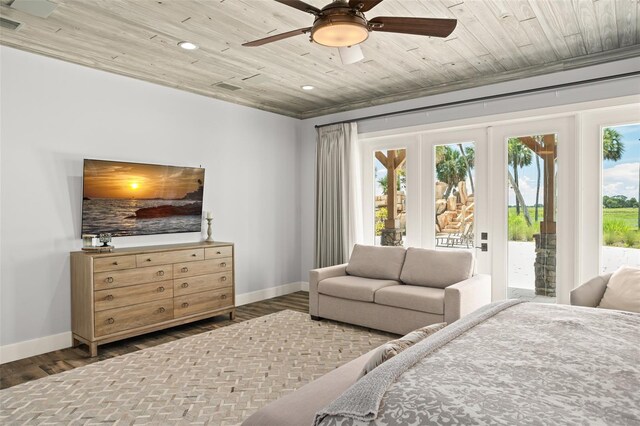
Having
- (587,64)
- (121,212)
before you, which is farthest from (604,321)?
(121,212)

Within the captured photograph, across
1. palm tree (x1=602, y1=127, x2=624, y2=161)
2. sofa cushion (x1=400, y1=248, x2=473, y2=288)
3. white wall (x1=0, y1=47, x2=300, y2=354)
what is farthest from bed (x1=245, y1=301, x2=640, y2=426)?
white wall (x1=0, y1=47, x2=300, y2=354)

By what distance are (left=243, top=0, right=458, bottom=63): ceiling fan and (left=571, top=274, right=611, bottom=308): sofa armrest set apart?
2.18 meters

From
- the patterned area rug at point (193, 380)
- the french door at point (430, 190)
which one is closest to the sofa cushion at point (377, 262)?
the french door at point (430, 190)

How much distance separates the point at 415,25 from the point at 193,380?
2917 millimetres

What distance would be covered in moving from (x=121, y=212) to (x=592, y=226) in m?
4.78

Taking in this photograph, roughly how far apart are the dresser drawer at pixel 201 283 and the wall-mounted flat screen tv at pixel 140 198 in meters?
0.67

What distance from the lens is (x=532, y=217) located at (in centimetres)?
445

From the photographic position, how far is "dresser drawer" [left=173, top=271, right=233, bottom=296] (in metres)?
4.38

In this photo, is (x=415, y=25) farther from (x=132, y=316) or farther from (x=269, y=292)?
(x=269, y=292)

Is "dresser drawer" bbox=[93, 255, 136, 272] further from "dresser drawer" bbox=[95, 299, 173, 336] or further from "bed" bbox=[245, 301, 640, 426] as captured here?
"bed" bbox=[245, 301, 640, 426]

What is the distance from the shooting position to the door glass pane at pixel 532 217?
14.2ft

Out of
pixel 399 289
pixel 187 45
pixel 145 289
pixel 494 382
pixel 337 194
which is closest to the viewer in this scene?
pixel 494 382

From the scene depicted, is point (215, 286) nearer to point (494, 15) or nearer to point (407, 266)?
point (407, 266)

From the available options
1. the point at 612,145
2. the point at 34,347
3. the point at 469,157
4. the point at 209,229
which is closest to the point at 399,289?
the point at 469,157
